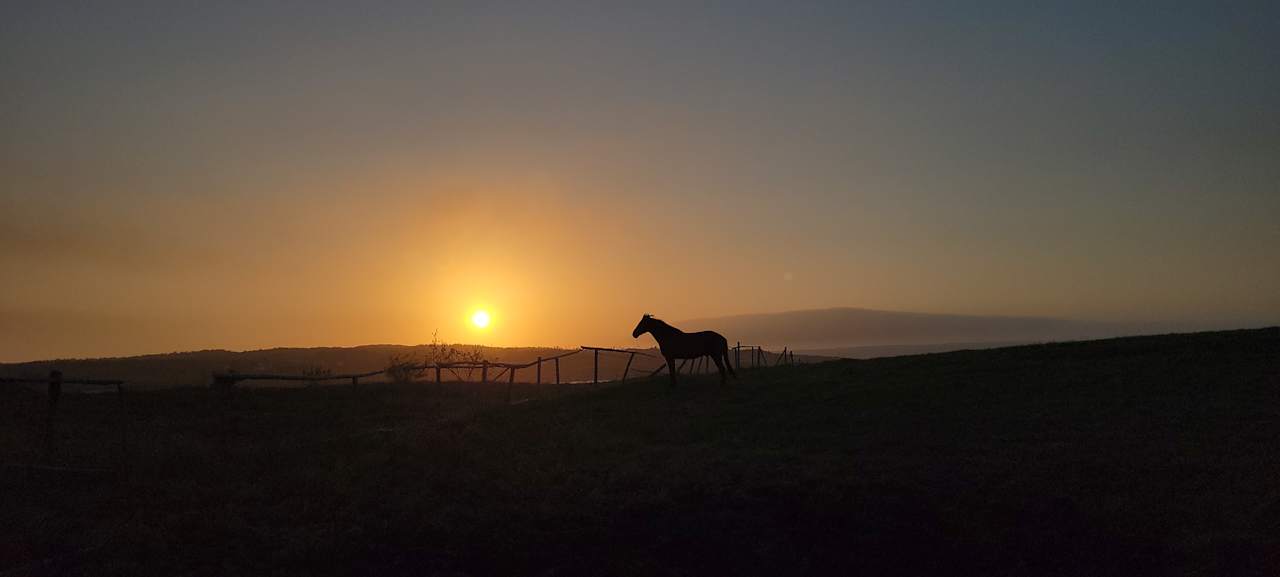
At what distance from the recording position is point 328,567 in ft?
37.7

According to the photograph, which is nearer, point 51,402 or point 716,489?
point 716,489

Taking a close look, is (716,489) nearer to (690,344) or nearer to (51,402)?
(51,402)

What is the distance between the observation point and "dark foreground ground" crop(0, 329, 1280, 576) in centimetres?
1159

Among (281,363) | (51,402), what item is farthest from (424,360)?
(51,402)

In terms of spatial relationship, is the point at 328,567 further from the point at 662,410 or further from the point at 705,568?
the point at 662,410

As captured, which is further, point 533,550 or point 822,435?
point 822,435

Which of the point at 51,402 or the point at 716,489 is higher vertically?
the point at 51,402

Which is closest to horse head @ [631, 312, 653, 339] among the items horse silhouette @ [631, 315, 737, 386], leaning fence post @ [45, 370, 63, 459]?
horse silhouette @ [631, 315, 737, 386]

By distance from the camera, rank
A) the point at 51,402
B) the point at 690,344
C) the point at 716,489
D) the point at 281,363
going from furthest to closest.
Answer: the point at 281,363 → the point at 690,344 → the point at 51,402 → the point at 716,489

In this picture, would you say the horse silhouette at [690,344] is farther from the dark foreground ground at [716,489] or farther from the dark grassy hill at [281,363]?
the dark grassy hill at [281,363]

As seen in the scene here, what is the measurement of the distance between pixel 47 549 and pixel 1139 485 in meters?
16.0

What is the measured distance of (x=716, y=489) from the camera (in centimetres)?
1427

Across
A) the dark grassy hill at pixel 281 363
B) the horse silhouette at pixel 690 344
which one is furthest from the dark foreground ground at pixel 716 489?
the dark grassy hill at pixel 281 363

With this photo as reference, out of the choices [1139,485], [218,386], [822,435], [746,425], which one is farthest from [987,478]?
[218,386]
